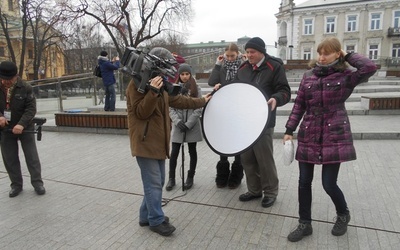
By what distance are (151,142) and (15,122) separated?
2.41 m

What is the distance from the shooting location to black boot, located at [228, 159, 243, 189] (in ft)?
14.6

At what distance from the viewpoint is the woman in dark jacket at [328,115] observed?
277cm

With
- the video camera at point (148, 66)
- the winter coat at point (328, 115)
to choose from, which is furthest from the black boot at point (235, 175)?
the video camera at point (148, 66)

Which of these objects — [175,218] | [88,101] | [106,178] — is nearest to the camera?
[175,218]

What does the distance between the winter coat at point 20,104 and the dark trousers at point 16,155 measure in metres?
0.19

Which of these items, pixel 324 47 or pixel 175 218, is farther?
pixel 175 218

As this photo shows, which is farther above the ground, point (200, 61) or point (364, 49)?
point (364, 49)

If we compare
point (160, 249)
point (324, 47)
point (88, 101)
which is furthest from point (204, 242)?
point (88, 101)

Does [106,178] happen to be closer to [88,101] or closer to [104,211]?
[104,211]

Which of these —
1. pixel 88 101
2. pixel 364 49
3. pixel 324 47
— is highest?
pixel 364 49

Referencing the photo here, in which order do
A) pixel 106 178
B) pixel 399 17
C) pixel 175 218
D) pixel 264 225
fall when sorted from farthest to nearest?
pixel 399 17 → pixel 106 178 → pixel 175 218 → pixel 264 225

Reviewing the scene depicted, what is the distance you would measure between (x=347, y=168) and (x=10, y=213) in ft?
16.0

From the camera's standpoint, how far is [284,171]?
511 centimetres

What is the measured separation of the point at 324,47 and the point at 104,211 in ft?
9.93
